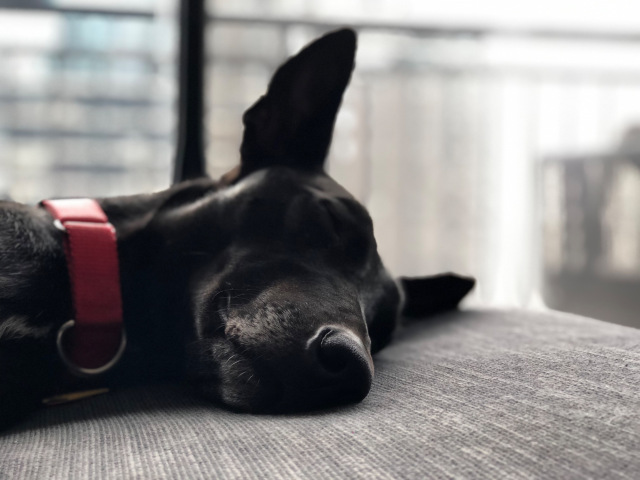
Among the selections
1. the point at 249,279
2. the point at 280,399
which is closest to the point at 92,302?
the point at 249,279

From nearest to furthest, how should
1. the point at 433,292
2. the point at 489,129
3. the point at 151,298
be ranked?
the point at 151,298 < the point at 433,292 < the point at 489,129

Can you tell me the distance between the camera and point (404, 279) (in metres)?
1.58

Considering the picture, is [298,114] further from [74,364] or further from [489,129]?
[489,129]

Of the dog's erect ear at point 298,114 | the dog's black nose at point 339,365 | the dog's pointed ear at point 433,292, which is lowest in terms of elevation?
the dog's pointed ear at point 433,292

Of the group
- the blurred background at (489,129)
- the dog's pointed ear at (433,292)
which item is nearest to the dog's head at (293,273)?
the dog's pointed ear at (433,292)

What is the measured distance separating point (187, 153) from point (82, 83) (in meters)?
0.46

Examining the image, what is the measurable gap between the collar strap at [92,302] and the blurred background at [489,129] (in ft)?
5.05

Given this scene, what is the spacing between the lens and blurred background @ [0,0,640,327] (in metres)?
2.98

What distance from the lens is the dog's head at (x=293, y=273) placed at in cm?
88

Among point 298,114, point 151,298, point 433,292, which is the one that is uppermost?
point 298,114

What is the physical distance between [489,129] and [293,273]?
7.91ft

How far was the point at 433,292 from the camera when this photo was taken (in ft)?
5.36

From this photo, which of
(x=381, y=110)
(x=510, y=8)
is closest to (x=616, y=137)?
(x=510, y=8)

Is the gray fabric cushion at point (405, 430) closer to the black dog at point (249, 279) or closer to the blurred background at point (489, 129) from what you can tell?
the black dog at point (249, 279)
